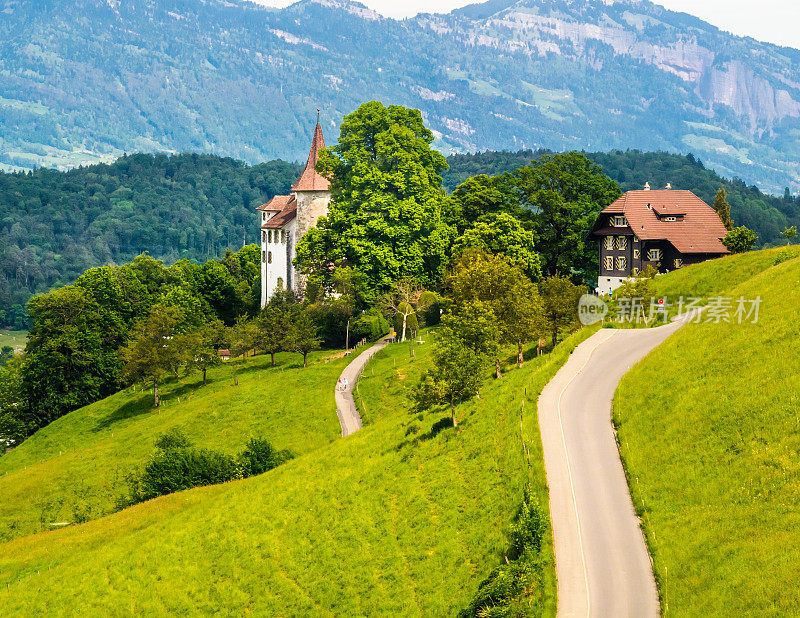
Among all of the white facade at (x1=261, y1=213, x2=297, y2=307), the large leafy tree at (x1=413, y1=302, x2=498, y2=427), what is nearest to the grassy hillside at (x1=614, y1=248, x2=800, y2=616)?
the large leafy tree at (x1=413, y1=302, x2=498, y2=427)

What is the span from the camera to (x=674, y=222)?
91.4 m

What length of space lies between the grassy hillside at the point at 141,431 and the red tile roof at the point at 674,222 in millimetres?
34926

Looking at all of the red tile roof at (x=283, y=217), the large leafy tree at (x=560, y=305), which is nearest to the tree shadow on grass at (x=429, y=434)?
the large leafy tree at (x=560, y=305)

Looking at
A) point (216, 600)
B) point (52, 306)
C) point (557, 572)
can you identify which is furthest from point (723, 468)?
point (52, 306)

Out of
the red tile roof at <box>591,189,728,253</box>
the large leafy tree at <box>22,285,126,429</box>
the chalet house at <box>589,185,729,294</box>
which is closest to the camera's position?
the red tile roof at <box>591,189,728,253</box>

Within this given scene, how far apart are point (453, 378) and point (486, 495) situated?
1039cm

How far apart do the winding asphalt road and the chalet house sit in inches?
1474

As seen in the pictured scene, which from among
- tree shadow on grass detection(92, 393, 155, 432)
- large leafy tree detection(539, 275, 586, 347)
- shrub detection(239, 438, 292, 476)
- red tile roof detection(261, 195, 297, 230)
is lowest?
tree shadow on grass detection(92, 393, 155, 432)

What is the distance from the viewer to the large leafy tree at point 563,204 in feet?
314

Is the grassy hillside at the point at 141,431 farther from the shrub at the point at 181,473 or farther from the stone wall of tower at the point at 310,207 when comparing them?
the stone wall of tower at the point at 310,207

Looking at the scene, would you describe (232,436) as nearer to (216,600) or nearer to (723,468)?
(216,600)

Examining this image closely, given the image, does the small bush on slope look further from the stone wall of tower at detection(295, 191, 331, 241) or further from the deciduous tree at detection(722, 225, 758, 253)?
the stone wall of tower at detection(295, 191, 331, 241)

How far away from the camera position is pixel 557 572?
33.8 meters

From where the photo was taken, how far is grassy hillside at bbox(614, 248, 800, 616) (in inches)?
1203
